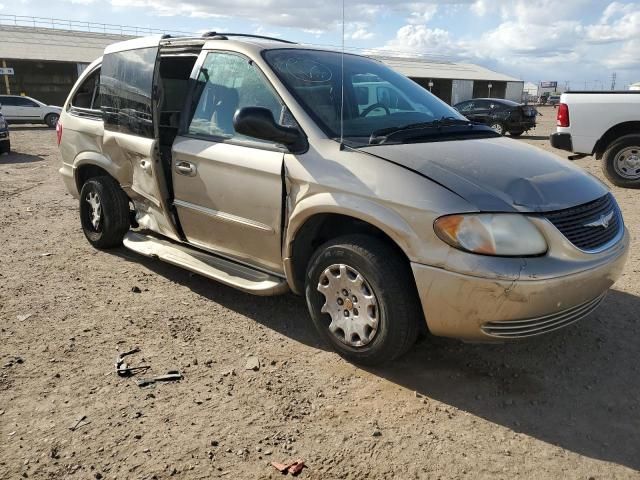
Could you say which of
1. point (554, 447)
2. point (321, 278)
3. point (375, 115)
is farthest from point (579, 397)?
point (375, 115)

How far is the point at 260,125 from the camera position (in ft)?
9.98

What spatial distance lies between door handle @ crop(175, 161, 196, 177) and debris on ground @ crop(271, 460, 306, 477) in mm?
2209

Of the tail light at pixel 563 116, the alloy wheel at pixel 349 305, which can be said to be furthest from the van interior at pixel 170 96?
the tail light at pixel 563 116

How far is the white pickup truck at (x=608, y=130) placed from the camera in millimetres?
8367

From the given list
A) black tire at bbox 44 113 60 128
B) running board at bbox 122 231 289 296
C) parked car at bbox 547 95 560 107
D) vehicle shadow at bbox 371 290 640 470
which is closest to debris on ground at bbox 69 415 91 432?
running board at bbox 122 231 289 296

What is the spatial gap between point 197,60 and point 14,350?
235cm

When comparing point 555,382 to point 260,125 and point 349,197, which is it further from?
point 260,125

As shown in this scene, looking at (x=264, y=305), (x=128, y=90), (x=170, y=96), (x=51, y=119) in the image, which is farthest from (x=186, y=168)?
(x=51, y=119)

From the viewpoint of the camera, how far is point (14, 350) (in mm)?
3477

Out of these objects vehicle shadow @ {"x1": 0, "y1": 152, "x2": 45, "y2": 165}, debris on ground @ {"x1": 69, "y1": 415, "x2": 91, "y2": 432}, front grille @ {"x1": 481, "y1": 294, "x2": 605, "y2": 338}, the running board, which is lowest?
debris on ground @ {"x1": 69, "y1": 415, "x2": 91, "y2": 432}

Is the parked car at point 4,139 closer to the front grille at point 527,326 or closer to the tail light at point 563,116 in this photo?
the tail light at point 563,116

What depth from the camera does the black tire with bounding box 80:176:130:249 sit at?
499cm

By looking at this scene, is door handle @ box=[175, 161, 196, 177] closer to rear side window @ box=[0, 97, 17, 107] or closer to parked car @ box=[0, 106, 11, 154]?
parked car @ box=[0, 106, 11, 154]

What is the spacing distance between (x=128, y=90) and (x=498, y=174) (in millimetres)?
3038
